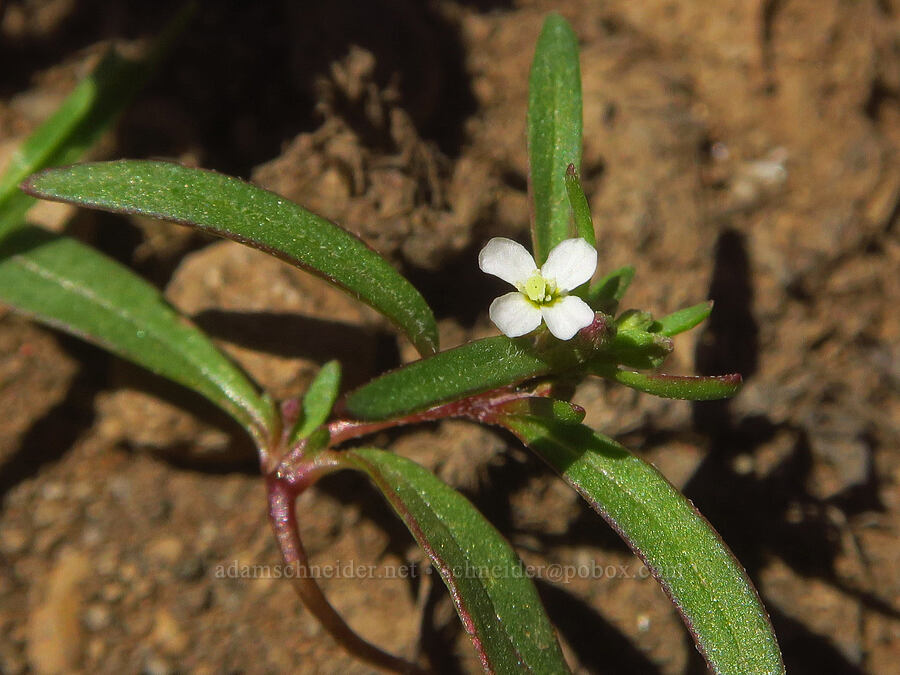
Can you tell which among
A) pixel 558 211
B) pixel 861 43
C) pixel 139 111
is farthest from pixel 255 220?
pixel 861 43

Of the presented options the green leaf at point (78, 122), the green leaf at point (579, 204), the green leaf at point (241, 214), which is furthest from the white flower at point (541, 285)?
the green leaf at point (78, 122)

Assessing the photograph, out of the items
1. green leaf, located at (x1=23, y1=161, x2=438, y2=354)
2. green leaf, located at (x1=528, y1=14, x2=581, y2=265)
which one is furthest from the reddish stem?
green leaf, located at (x1=528, y1=14, x2=581, y2=265)

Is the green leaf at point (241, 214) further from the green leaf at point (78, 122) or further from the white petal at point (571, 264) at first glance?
the green leaf at point (78, 122)

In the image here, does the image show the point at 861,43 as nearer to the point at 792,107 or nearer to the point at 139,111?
the point at 792,107

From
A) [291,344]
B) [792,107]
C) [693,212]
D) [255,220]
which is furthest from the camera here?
[792,107]

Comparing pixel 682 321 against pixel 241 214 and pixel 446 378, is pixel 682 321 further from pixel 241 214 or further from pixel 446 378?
pixel 241 214

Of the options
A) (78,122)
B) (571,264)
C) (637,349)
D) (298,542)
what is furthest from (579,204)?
(78,122)

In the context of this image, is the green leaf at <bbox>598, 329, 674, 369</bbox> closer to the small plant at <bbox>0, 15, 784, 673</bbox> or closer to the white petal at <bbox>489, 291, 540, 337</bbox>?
the small plant at <bbox>0, 15, 784, 673</bbox>
